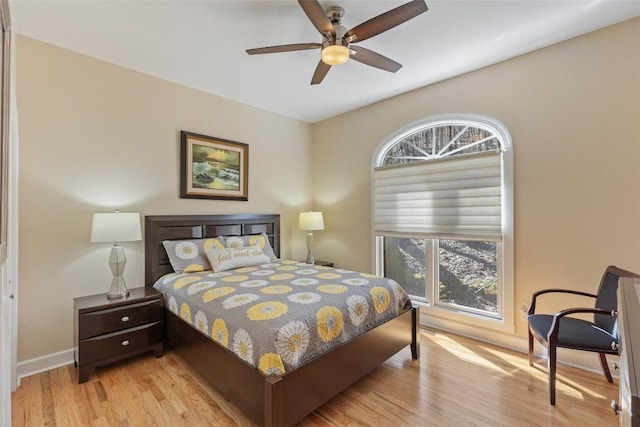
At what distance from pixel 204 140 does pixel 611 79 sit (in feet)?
12.8

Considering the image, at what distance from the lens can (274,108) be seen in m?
4.14

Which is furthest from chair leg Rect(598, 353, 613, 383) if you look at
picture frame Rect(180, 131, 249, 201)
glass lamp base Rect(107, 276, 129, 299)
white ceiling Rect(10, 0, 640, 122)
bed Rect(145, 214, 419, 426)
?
glass lamp base Rect(107, 276, 129, 299)

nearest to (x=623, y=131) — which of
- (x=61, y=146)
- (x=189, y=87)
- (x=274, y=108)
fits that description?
(x=274, y=108)

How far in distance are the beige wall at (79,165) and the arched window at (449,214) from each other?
2.36m

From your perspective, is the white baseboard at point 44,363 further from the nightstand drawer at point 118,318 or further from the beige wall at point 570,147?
the beige wall at point 570,147

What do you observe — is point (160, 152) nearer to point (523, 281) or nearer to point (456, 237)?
point (456, 237)

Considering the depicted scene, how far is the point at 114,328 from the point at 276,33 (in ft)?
9.22

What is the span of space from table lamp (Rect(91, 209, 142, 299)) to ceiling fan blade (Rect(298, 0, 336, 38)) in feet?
7.20

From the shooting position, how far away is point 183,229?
10.8ft

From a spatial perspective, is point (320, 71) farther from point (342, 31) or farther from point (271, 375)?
point (271, 375)

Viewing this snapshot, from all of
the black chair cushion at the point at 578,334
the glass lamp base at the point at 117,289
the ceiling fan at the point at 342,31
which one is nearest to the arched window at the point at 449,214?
the black chair cushion at the point at 578,334

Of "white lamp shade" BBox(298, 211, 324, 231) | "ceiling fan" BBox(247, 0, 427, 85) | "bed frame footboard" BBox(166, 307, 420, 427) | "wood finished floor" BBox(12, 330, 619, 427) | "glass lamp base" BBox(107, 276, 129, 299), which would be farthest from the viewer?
"white lamp shade" BBox(298, 211, 324, 231)

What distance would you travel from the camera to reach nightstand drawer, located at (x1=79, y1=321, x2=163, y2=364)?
2299mm

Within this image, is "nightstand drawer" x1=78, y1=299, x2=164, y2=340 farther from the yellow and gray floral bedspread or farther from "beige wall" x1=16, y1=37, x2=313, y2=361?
"beige wall" x1=16, y1=37, x2=313, y2=361
